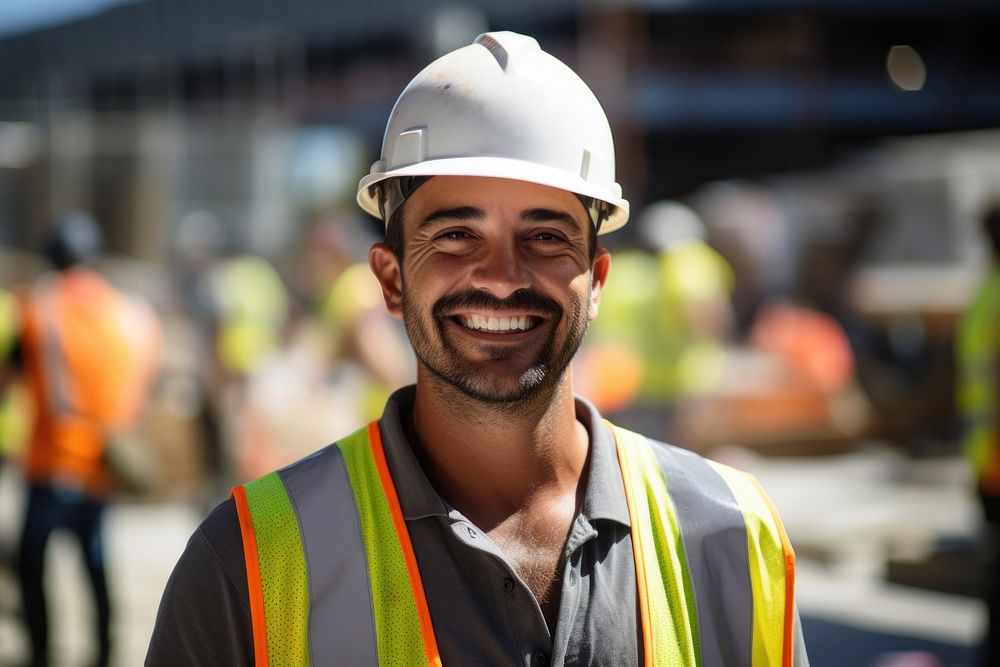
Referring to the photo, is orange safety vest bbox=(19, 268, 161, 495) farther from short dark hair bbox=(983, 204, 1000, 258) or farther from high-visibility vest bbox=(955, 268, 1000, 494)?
short dark hair bbox=(983, 204, 1000, 258)

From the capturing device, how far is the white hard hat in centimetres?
203

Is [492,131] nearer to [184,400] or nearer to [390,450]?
[390,450]

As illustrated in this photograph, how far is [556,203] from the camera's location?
6.77 feet

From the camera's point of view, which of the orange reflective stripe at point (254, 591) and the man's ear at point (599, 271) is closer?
the orange reflective stripe at point (254, 591)

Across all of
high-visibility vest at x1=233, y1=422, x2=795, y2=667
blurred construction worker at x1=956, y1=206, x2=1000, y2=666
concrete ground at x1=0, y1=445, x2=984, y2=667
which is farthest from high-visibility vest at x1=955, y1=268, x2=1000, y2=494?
high-visibility vest at x1=233, y1=422, x2=795, y2=667

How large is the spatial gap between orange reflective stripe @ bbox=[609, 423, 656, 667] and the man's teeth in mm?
310

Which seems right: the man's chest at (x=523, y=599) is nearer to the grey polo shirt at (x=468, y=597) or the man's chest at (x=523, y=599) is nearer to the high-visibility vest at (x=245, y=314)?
the grey polo shirt at (x=468, y=597)

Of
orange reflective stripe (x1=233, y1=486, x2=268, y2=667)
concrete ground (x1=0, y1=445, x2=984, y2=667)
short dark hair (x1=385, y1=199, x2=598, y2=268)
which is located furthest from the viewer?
concrete ground (x1=0, y1=445, x2=984, y2=667)

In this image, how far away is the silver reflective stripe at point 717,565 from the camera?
1.94 metres

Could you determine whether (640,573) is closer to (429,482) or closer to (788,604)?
(788,604)

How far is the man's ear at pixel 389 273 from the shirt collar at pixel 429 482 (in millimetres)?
185

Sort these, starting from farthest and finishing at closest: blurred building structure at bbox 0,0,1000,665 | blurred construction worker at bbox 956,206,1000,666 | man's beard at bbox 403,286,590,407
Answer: blurred building structure at bbox 0,0,1000,665, blurred construction worker at bbox 956,206,1000,666, man's beard at bbox 403,286,590,407

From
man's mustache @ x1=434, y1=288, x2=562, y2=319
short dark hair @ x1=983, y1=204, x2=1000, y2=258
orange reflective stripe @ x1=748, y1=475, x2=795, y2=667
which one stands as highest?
short dark hair @ x1=983, y1=204, x2=1000, y2=258

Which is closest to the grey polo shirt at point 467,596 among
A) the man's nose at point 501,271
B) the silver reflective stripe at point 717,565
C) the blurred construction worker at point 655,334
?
the silver reflective stripe at point 717,565
